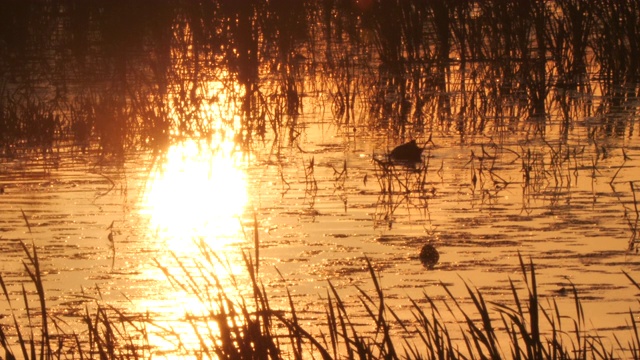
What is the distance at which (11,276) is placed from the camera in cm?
646

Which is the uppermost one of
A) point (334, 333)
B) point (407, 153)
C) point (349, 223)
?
point (334, 333)

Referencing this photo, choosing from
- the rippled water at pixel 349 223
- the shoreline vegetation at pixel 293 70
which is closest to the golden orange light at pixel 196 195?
the rippled water at pixel 349 223

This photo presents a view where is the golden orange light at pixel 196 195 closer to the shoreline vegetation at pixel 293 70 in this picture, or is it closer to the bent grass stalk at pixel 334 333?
the shoreline vegetation at pixel 293 70

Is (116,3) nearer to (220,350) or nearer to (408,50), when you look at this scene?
(408,50)

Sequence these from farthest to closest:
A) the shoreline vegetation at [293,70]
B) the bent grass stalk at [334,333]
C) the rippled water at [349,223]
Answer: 1. the shoreline vegetation at [293,70]
2. the rippled water at [349,223]
3. the bent grass stalk at [334,333]

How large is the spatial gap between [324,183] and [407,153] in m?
1.01

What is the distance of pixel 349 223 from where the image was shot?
7582 millimetres

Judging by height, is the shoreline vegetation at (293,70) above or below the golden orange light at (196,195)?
above

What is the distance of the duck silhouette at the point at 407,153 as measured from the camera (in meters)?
9.67

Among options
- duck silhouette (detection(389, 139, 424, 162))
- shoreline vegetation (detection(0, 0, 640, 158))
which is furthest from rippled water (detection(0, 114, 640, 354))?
shoreline vegetation (detection(0, 0, 640, 158))

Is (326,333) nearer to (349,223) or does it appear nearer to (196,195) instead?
(349,223)

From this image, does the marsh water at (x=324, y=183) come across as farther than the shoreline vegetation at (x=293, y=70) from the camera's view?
No

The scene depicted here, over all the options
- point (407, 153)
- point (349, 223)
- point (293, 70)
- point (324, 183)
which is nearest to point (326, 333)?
point (349, 223)

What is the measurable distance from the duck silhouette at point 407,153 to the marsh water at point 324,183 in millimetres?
120
